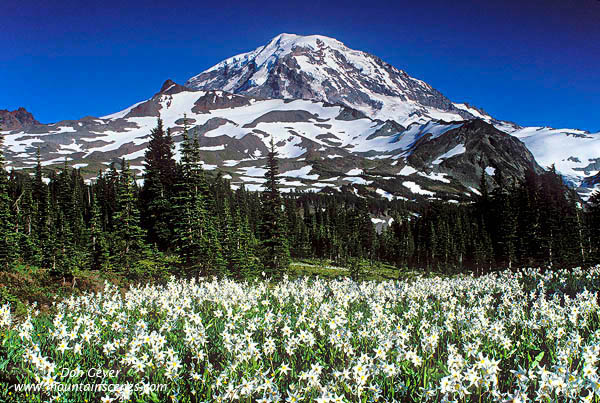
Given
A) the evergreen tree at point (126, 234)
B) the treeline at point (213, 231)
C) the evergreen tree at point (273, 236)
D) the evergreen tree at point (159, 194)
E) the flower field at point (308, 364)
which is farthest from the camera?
the evergreen tree at point (159, 194)

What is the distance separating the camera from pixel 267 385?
3465mm

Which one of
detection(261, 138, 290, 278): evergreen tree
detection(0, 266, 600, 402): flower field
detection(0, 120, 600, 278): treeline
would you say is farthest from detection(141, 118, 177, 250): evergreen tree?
detection(0, 266, 600, 402): flower field

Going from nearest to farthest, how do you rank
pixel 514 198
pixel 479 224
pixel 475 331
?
pixel 475 331 < pixel 514 198 < pixel 479 224

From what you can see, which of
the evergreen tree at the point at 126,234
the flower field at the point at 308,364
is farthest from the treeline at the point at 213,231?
the flower field at the point at 308,364

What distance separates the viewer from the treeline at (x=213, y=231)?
28266 millimetres

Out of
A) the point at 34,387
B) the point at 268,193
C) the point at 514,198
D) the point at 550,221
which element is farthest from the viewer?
the point at 514,198

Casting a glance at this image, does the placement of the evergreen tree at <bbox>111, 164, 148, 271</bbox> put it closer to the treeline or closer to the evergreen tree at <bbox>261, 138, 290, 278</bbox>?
the treeline

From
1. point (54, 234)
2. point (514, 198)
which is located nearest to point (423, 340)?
point (54, 234)

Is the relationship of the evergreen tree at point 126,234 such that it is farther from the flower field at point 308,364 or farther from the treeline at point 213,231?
the flower field at point 308,364

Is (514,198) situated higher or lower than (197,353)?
higher

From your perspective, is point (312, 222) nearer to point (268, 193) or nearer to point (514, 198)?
point (514, 198)

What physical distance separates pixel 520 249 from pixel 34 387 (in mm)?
56344

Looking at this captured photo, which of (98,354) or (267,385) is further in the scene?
(98,354)

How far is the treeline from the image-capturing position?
92.7 feet
